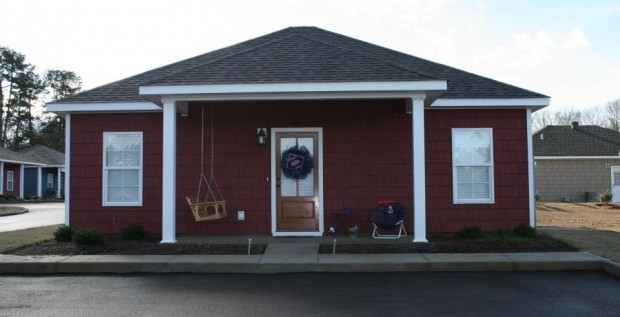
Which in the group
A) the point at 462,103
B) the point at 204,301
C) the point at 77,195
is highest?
the point at 462,103

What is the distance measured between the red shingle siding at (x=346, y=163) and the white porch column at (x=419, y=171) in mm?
1519

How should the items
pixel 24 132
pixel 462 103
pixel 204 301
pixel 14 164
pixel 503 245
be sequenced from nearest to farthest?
pixel 204 301, pixel 503 245, pixel 462 103, pixel 14 164, pixel 24 132

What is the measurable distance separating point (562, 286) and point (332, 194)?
198 inches

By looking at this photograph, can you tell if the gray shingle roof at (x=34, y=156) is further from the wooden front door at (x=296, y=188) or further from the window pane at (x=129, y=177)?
A: the wooden front door at (x=296, y=188)

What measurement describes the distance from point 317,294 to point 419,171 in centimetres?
369

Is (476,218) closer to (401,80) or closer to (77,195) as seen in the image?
(401,80)

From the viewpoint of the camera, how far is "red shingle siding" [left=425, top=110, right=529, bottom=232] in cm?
1089

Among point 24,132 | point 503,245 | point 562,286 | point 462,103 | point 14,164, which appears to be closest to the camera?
point 562,286

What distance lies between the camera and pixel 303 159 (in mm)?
10750

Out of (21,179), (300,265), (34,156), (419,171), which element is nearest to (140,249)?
(300,265)

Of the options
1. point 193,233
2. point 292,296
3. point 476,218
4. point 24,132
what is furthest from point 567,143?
point 24,132

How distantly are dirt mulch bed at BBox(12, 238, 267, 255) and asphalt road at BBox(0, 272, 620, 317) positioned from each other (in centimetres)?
117

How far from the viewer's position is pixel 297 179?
430 inches

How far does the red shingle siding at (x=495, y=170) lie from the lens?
10891mm
